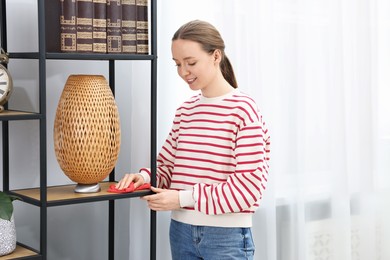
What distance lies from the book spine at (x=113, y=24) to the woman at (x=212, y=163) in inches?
6.0

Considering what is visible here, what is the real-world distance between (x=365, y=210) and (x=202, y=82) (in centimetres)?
86

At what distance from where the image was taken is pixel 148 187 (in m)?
2.09

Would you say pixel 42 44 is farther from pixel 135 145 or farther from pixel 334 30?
pixel 334 30

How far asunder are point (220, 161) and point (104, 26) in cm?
47

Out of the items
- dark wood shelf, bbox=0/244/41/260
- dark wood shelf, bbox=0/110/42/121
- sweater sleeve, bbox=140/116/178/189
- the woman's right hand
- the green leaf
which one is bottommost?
dark wood shelf, bbox=0/244/41/260

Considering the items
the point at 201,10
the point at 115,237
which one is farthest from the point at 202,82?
the point at 115,237

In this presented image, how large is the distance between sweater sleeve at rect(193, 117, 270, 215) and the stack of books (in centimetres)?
38

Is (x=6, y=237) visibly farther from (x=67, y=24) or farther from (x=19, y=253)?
(x=67, y=24)

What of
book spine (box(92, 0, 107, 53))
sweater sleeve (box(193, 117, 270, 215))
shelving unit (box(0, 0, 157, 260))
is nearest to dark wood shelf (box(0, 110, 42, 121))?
shelving unit (box(0, 0, 157, 260))

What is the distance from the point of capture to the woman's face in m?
1.99

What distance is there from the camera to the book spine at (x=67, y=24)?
1.93m

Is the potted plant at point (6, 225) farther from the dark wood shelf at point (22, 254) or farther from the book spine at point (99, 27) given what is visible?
the book spine at point (99, 27)

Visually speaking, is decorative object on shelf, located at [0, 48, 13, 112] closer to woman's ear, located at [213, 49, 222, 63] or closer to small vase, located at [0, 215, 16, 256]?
small vase, located at [0, 215, 16, 256]

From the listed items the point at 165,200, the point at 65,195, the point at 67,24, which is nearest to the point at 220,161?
the point at 165,200
